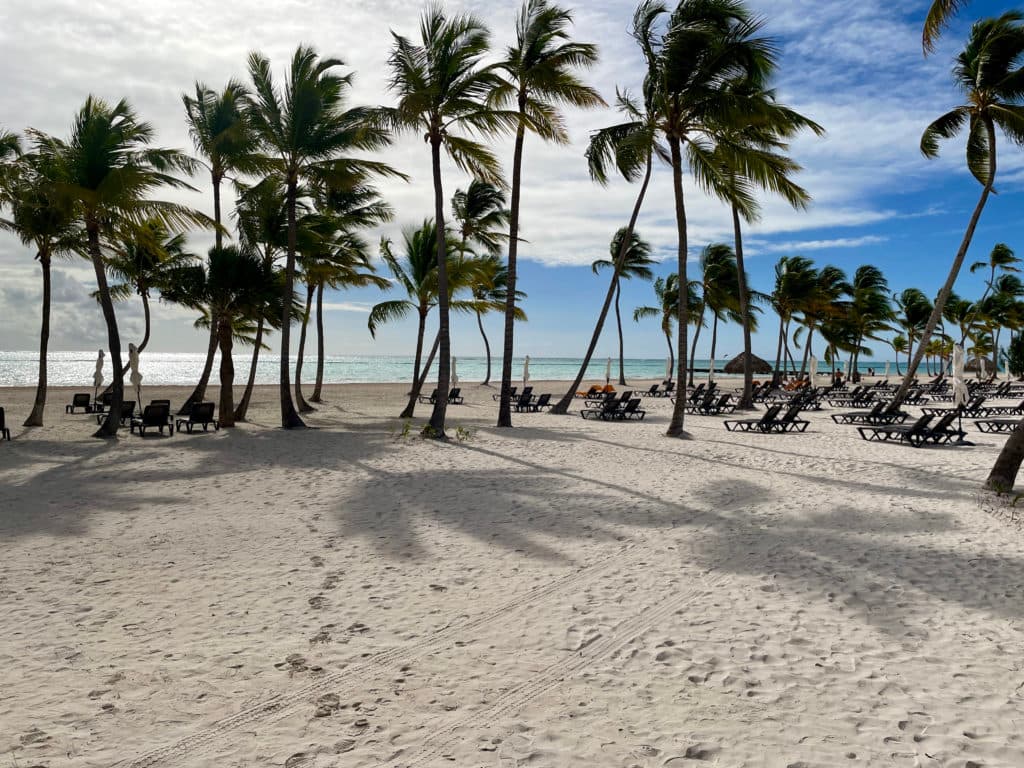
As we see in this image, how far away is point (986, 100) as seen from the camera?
51.3 feet

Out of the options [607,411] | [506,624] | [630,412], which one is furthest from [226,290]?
[506,624]

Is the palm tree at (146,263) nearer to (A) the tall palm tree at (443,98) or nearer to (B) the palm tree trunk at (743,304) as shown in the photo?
(A) the tall palm tree at (443,98)

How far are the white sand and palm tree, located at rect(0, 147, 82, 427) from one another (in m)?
7.23

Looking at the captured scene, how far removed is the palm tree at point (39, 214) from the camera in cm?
1334

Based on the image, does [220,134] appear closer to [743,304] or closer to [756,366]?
[743,304]

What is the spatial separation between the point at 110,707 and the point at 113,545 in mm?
3130

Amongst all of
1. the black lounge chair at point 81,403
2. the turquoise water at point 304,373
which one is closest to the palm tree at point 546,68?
the black lounge chair at point 81,403

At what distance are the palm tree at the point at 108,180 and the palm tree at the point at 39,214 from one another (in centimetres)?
26

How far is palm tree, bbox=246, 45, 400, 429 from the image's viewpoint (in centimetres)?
1513

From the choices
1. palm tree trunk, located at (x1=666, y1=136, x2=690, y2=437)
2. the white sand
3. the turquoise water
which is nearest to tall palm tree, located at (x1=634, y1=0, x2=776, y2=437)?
palm tree trunk, located at (x1=666, y1=136, x2=690, y2=437)

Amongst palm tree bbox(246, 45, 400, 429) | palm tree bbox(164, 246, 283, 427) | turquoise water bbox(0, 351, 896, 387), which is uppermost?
palm tree bbox(246, 45, 400, 429)

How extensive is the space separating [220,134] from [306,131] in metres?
2.08

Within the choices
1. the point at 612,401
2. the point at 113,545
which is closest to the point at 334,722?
the point at 113,545

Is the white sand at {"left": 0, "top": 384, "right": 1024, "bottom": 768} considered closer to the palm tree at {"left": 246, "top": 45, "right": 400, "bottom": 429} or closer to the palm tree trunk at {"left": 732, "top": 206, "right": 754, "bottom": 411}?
the palm tree at {"left": 246, "top": 45, "right": 400, "bottom": 429}
